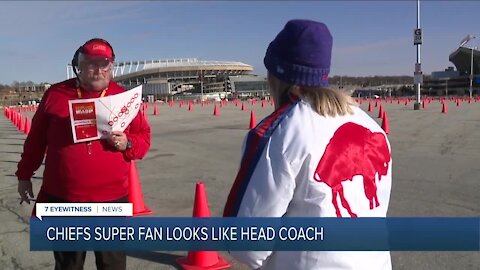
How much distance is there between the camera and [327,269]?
5.49ft

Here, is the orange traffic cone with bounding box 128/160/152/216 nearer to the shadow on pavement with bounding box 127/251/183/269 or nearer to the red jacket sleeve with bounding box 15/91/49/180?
the shadow on pavement with bounding box 127/251/183/269

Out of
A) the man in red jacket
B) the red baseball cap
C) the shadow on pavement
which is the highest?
the red baseball cap

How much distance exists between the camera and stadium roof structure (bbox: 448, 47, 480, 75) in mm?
115975

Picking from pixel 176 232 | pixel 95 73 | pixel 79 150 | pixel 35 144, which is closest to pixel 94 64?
pixel 95 73

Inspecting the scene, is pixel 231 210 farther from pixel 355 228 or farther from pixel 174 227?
pixel 174 227

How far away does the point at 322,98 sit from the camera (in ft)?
5.51

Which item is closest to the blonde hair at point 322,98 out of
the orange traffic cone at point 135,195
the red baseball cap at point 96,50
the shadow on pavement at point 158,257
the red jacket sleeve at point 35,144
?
the red baseball cap at point 96,50

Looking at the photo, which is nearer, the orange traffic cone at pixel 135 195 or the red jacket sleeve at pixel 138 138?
the red jacket sleeve at pixel 138 138

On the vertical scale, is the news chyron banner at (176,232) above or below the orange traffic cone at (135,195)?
above

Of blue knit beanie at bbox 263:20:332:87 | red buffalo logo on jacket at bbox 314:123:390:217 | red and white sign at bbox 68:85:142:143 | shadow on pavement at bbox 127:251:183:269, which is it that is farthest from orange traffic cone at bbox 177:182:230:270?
blue knit beanie at bbox 263:20:332:87

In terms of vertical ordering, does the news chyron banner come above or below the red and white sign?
below

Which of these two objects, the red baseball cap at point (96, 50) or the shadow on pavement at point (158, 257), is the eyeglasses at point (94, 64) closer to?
the red baseball cap at point (96, 50)

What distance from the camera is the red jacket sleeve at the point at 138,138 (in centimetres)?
313

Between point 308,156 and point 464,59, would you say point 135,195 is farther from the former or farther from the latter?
point 464,59
